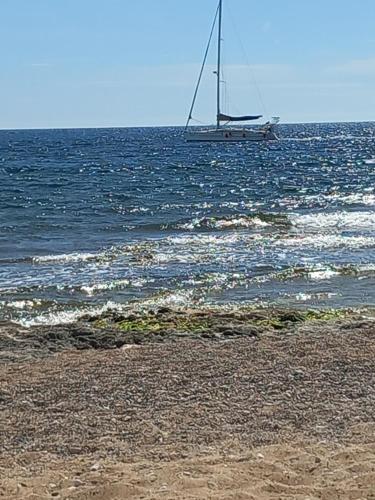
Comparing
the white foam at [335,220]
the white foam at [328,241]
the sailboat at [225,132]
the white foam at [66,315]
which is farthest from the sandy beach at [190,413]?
the sailboat at [225,132]

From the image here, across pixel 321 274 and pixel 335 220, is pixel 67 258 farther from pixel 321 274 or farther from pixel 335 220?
pixel 335 220

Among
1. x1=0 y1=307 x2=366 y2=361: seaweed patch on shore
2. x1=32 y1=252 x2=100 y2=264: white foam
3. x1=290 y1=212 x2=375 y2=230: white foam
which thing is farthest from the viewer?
x1=290 y1=212 x2=375 y2=230: white foam

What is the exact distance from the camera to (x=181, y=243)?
18594 millimetres

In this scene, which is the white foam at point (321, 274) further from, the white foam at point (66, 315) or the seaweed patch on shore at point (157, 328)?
the white foam at point (66, 315)

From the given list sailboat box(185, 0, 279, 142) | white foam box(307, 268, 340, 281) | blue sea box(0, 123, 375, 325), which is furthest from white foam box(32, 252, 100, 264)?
sailboat box(185, 0, 279, 142)

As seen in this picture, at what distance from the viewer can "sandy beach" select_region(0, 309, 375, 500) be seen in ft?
15.4

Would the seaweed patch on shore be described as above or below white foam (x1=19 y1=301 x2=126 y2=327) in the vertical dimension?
above

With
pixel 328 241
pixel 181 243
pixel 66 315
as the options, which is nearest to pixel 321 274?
pixel 328 241

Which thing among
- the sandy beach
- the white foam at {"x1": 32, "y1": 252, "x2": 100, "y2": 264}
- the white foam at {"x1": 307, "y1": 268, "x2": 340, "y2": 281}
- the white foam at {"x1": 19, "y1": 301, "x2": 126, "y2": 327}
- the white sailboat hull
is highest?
the white sailboat hull

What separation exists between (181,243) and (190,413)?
12.5m

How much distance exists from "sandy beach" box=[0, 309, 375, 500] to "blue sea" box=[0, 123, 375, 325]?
9.20ft

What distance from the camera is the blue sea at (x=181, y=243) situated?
12.6m

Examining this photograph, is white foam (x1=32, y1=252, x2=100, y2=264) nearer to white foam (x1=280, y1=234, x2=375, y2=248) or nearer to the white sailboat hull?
white foam (x1=280, y1=234, x2=375, y2=248)

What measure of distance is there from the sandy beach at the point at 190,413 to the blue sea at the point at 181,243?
2803mm
